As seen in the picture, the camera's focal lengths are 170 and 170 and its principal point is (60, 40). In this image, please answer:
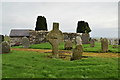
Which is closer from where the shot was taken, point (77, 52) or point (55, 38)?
point (77, 52)

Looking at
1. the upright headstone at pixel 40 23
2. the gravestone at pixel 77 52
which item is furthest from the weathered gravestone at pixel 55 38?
the upright headstone at pixel 40 23

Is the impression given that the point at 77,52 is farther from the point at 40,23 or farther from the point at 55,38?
the point at 40,23

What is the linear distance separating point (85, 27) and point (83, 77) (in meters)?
39.1

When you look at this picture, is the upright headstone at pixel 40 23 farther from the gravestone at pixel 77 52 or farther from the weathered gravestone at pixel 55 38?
the gravestone at pixel 77 52

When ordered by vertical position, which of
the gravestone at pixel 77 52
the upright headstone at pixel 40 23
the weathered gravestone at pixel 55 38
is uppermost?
the upright headstone at pixel 40 23

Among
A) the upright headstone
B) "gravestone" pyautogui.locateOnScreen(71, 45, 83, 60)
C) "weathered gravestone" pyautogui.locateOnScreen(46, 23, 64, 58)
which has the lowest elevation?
"gravestone" pyautogui.locateOnScreen(71, 45, 83, 60)

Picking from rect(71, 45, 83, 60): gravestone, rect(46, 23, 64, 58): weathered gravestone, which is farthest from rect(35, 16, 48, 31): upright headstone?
rect(71, 45, 83, 60): gravestone

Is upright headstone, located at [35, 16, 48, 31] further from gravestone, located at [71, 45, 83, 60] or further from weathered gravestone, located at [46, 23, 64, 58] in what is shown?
gravestone, located at [71, 45, 83, 60]

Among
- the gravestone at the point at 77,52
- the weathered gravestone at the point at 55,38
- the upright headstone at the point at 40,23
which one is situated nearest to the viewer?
the gravestone at the point at 77,52

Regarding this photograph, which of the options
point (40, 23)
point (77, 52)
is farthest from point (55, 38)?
point (40, 23)

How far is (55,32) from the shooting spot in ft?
45.5

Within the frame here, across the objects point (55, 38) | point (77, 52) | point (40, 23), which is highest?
point (40, 23)

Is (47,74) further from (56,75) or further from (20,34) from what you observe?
(20,34)

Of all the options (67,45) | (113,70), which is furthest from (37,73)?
(67,45)
